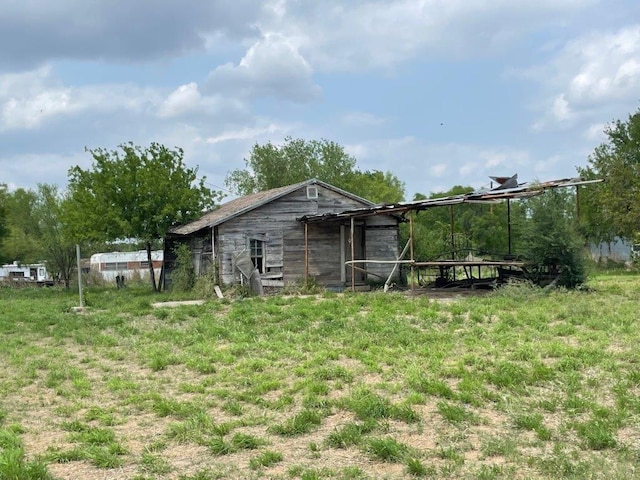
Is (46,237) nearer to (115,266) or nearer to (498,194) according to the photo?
(115,266)

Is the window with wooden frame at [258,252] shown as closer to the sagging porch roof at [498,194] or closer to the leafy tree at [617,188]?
the sagging porch roof at [498,194]

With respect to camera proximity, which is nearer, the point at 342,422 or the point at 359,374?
Result: the point at 342,422

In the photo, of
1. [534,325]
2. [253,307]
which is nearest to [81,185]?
[253,307]

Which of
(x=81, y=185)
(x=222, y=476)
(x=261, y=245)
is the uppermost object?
(x=81, y=185)

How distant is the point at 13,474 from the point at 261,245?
17.3 metres

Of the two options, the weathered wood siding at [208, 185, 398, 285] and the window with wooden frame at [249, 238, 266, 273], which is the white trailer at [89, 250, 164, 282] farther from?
the weathered wood siding at [208, 185, 398, 285]

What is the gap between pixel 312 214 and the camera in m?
22.4

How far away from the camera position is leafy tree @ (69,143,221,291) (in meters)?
24.4

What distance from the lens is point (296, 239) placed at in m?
22.3

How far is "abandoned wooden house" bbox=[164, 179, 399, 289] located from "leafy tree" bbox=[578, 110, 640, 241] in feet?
32.9

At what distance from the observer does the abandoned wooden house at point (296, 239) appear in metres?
21.5

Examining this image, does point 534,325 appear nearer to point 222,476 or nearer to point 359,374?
point 359,374

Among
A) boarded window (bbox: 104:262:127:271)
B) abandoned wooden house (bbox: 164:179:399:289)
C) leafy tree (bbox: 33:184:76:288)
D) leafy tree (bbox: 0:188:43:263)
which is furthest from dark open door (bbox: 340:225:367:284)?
boarded window (bbox: 104:262:127:271)

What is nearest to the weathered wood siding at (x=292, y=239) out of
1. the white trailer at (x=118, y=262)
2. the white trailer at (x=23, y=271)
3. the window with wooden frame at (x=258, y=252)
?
the window with wooden frame at (x=258, y=252)
